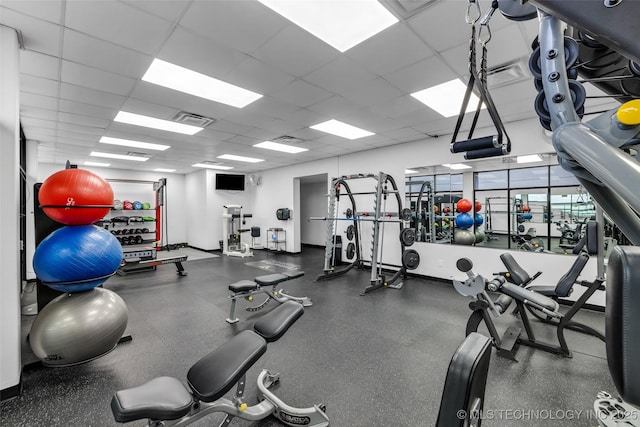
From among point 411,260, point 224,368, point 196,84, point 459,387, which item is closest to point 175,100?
point 196,84

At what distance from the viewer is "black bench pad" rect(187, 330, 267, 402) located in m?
1.34

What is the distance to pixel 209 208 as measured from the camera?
8.74m

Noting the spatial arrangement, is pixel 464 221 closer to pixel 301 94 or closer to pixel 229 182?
pixel 301 94

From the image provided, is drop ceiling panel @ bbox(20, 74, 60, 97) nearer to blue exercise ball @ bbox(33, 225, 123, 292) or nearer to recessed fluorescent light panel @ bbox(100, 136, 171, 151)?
blue exercise ball @ bbox(33, 225, 123, 292)

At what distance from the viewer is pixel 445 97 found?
346 cm

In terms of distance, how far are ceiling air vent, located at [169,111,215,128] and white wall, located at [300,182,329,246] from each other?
542cm

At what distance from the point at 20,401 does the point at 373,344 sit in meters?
2.80

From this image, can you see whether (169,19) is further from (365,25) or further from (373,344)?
(373,344)

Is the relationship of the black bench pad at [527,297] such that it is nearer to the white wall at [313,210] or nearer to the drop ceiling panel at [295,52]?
the drop ceiling panel at [295,52]

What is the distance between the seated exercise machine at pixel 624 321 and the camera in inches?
17.9

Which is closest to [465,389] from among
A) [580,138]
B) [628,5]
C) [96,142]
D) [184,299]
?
[580,138]

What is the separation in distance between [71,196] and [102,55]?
131 cm

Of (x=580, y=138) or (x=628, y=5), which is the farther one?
(x=580, y=138)

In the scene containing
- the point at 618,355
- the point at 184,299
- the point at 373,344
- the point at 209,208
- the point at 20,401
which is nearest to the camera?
the point at 618,355
